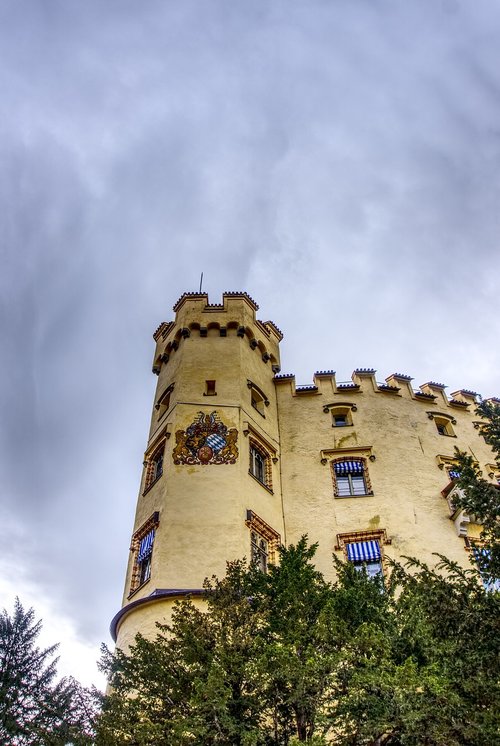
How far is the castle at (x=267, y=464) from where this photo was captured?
53.0 ft

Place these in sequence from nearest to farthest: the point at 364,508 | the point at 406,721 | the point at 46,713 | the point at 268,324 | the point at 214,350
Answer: the point at 406,721, the point at 46,713, the point at 364,508, the point at 214,350, the point at 268,324

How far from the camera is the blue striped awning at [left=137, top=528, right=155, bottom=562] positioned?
54.3 feet

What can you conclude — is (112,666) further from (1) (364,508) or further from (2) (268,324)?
(2) (268,324)

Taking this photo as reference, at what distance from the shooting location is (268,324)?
2584cm

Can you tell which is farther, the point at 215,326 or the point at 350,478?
the point at 215,326

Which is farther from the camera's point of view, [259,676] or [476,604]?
[476,604]

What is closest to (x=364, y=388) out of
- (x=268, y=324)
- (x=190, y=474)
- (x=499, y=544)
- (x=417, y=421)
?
(x=417, y=421)

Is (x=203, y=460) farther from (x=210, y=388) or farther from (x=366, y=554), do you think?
(x=366, y=554)

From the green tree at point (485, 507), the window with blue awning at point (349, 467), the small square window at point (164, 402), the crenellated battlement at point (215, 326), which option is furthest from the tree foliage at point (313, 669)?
the crenellated battlement at point (215, 326)

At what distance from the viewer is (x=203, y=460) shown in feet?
59.4

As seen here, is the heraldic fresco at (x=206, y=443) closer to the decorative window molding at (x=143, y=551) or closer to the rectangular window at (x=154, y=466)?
the rectangular window at (x=154, y=466)

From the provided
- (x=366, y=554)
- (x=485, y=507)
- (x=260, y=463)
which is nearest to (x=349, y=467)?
(x=260, y=463)

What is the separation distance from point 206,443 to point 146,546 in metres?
3.60

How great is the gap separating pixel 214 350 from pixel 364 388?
615cm
